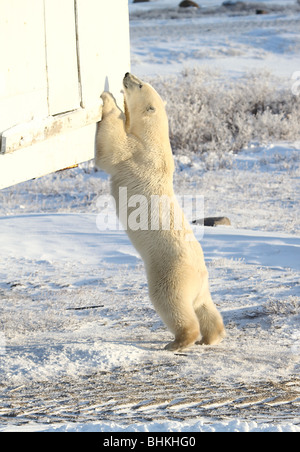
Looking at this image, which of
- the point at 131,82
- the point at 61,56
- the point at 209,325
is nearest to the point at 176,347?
the point at 209,325

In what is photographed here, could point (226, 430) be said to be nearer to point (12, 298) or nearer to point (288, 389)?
point (288, 389)

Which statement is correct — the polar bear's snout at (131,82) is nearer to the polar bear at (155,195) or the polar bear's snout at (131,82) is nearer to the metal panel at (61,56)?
the polar bear at (155,195)

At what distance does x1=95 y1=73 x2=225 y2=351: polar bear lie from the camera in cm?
514

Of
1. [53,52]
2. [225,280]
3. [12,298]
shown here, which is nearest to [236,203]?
[225,280]

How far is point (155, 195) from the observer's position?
206 inches

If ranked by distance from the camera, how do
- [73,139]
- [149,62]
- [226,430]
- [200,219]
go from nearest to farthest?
[226,430], [73,139], [200,219], [149,62]

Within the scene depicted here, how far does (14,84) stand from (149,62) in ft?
58.3

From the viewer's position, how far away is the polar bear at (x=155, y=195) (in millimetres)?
5141

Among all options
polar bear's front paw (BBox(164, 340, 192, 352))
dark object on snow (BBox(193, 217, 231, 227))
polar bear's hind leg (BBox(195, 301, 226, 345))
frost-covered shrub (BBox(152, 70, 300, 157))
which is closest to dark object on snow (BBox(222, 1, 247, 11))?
frost-covered shrub (BBox(152, 70, 300, 157))

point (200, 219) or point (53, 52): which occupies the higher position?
point (53, 52)

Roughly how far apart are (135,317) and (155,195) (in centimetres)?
146

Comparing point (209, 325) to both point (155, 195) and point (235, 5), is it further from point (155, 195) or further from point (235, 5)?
point (235, 5)

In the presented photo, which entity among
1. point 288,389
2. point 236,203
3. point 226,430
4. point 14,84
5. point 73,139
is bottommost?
point 236,203

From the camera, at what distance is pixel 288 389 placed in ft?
14.6
